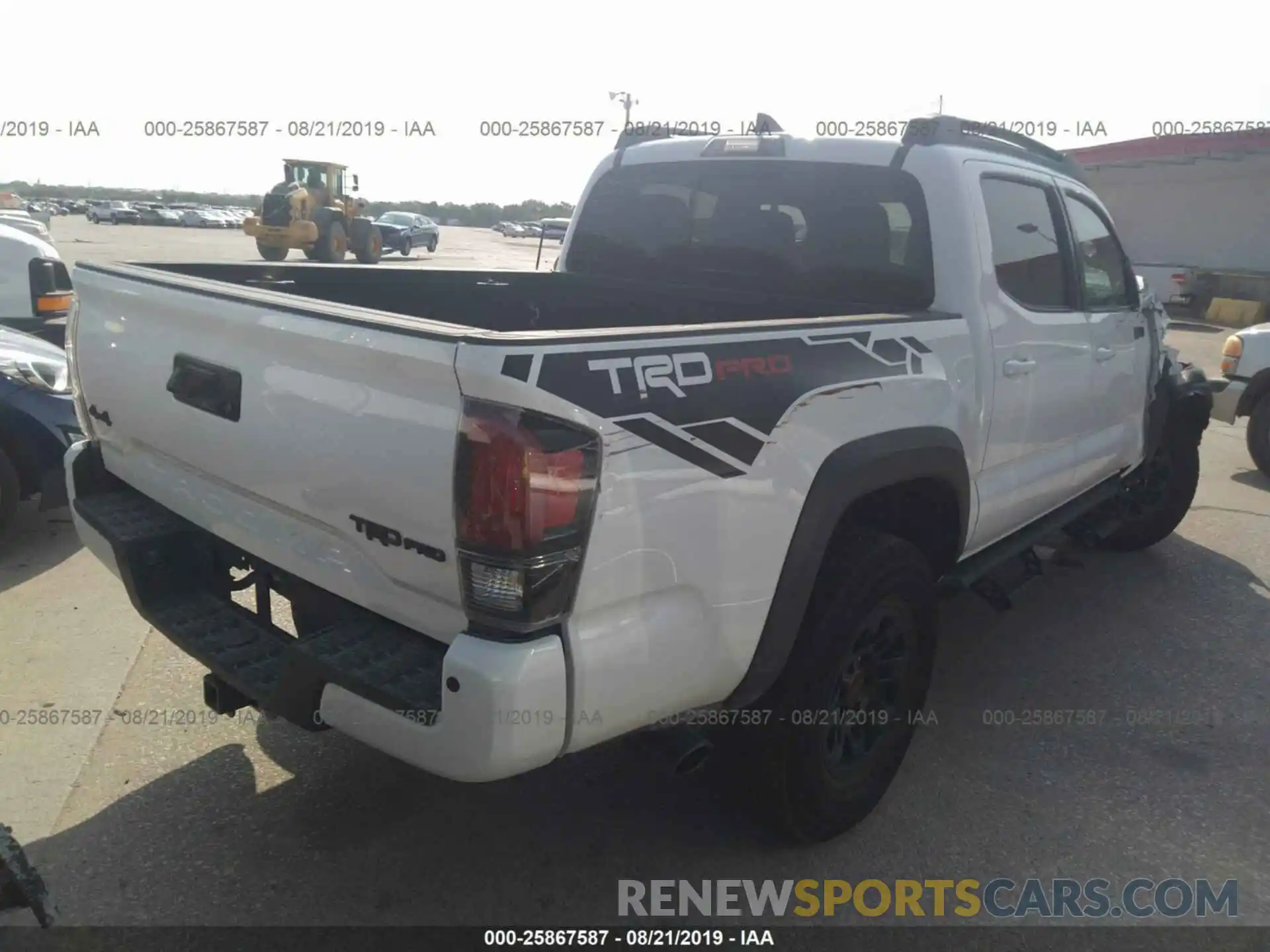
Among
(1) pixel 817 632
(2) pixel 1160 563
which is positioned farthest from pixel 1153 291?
(1) pixel 817 632

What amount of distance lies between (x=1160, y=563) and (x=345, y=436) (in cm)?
517

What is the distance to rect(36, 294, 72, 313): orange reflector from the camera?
23.1ft

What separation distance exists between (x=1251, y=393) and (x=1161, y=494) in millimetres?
2539

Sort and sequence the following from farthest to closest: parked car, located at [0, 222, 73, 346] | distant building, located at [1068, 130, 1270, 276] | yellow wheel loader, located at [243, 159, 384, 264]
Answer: yellow wheel loader, located at [243, 159, 384, 264] < distant building, located at [1068, 130, 1270, 276] < parked car, located at [0, 222, 73, 346]

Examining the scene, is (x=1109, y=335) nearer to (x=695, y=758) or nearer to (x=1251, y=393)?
(x=695, y=758)

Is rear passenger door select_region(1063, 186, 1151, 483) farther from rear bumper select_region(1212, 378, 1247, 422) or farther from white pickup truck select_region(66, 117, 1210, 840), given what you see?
rear bumper select_region(1212, 378, 1247, 422)

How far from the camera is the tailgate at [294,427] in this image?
77.1 inches

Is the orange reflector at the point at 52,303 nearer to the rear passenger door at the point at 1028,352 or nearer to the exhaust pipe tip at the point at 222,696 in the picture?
the exhaust pipe tip at the point at 222,696

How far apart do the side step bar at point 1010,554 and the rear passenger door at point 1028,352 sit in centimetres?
7

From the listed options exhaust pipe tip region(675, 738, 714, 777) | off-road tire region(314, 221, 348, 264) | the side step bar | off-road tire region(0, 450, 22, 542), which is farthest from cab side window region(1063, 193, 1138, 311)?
off-road tire region(314, 221, 348, 264)

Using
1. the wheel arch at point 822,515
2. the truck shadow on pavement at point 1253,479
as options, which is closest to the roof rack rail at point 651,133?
the wheel arch at point 822,515

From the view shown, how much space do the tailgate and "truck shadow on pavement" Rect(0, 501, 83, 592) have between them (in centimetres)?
226

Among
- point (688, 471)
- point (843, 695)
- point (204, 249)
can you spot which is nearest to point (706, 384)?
point (688, 471)

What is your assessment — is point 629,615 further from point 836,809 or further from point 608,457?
point 836,809
